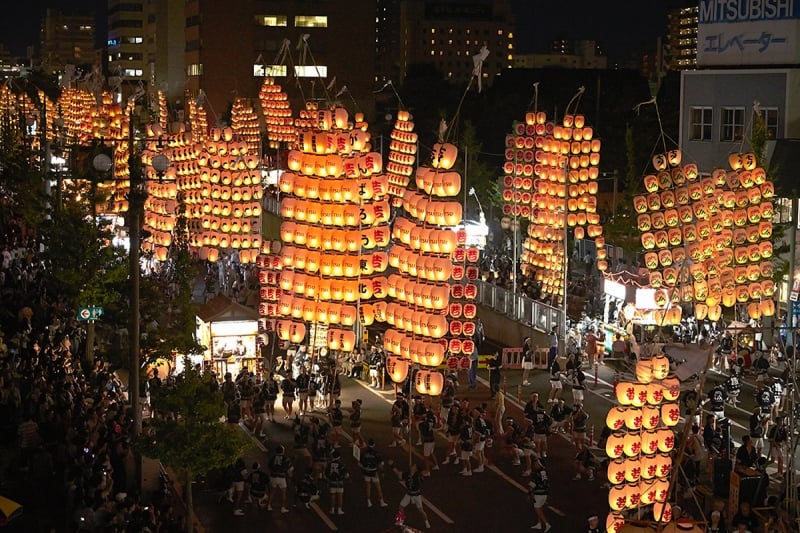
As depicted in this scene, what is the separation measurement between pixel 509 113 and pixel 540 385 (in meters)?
48.5

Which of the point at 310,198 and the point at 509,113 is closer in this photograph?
the point at 310,198

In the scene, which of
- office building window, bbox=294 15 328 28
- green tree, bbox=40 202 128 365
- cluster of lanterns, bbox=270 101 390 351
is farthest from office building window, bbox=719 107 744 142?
office building window, bbox=294 15 328 28

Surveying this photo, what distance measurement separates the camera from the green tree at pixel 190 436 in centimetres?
2280

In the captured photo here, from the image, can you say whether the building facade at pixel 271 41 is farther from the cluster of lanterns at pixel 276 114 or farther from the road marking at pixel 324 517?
the road marking at pixel 324 517

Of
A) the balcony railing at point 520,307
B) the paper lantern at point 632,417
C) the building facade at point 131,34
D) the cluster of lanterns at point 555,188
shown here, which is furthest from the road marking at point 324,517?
the building facade at point 131,34

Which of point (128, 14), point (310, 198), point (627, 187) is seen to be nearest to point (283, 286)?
point (310, 198)

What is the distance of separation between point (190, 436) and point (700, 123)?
3569 cm

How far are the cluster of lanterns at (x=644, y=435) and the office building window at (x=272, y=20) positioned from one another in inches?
4067

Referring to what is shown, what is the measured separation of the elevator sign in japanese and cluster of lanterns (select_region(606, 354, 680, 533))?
2946cm

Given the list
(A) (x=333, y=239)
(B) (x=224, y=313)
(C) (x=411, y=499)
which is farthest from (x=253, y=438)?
(C) (x=411, y=499)

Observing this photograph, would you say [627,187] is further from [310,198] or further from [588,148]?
[310,198]

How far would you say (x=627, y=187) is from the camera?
189 feet

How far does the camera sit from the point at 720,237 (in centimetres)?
4009

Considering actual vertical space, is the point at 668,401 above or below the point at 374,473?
above
